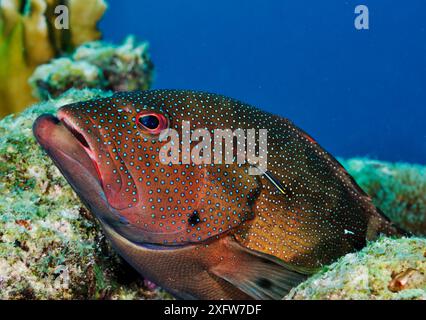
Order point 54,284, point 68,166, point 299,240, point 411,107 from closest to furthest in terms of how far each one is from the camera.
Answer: point 68,166
point 54,284
point 299,240
point 411,107

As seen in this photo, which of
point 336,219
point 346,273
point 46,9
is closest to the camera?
point 346,273

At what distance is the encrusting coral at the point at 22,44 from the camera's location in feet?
26.2

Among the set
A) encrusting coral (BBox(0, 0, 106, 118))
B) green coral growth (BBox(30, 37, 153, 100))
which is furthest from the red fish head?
encrusting coral (BBox(0, 0, 106, 118))

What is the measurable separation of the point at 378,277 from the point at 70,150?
2.24 metres

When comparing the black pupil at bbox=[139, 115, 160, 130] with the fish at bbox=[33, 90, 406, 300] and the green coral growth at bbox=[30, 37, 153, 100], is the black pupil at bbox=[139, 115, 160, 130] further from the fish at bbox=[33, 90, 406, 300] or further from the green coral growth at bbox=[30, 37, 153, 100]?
the green coral growth at bbox=[30, 37, 153, 100]

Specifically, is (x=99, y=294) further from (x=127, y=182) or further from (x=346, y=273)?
(x=346, y=273)

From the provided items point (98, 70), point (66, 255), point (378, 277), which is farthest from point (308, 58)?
point (378, 277)

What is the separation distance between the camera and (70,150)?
2.65 m

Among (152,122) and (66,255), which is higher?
(152,122)

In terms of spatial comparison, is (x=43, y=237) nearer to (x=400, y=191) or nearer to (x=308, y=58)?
(x=400, y=191)

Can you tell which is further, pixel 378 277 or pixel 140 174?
pixel 140 174

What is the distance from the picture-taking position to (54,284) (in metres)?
2.85
